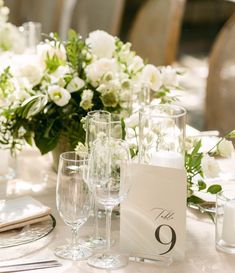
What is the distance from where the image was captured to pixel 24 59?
1861mm

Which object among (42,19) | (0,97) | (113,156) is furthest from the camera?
(42,19)

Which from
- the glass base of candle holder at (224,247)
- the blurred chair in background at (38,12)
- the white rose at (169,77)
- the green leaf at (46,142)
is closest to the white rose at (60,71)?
the green leaf at (46,142)

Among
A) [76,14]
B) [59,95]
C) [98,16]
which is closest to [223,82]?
[59,95]

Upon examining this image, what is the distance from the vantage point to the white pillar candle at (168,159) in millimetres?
1473

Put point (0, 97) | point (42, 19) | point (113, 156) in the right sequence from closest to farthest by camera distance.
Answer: point (113, 156) → point (0, 97) → point (42, 19)

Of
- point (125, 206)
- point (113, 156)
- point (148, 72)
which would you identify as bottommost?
point (125, 206)

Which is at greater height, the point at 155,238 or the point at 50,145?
the point at 50,145

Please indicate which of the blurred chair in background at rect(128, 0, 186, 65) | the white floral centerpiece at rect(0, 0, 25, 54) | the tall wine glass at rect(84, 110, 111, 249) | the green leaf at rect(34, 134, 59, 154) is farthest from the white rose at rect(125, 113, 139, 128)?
the blurred chair in background at rect(128, 0, 186, 65)

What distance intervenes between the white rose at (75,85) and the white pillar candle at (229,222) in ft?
1.71

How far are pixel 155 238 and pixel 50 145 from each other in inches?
18.8

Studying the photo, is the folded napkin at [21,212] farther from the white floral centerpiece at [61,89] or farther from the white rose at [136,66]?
the white rose at [136,66]

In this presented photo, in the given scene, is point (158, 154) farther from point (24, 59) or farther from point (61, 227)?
point (24, 59)

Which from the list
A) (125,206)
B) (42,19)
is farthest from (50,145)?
(42,19)

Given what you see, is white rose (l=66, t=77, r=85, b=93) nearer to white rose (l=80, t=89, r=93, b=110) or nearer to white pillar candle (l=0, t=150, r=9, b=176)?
white rose (l=80, t=89, r=93, b=110)
